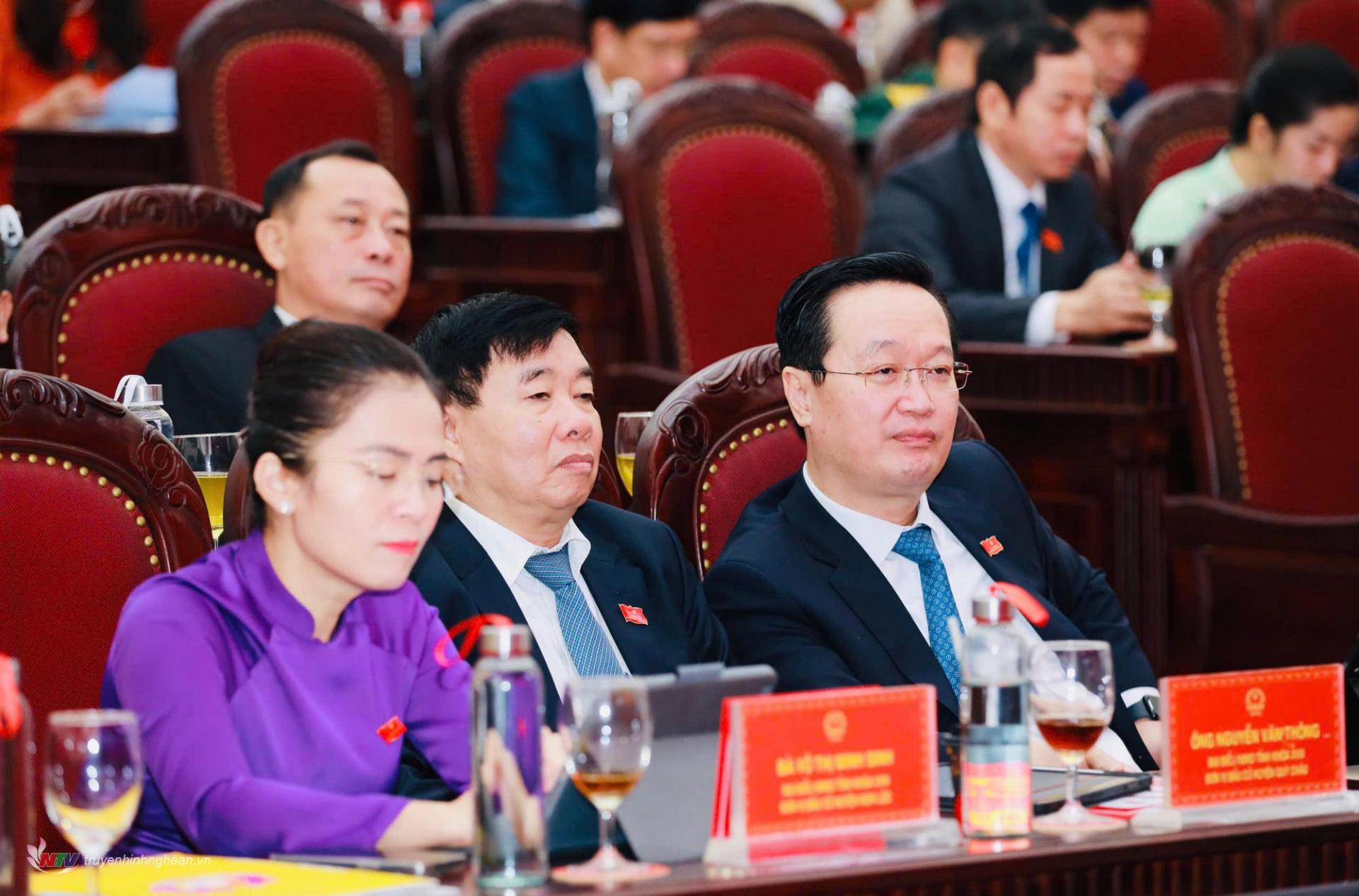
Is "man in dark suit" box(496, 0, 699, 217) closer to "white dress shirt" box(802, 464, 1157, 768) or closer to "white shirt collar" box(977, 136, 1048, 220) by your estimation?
"white shirt collar" box(977, 136, 1048, 220)

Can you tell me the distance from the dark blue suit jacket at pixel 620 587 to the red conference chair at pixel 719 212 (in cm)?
164

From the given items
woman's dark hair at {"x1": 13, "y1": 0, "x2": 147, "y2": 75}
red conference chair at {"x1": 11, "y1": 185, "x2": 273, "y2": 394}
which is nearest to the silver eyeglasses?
red conference chair at {"x1": 11, "y1": 185, "x2": 273, "y2": 394}

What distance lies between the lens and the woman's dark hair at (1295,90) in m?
4.28

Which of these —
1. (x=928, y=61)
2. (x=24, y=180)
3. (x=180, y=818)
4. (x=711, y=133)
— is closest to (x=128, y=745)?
(x=180, y=818)

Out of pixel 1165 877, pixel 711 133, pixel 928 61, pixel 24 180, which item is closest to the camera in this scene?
pixel 1165 877

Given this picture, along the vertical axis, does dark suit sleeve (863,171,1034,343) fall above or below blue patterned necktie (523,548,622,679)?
above

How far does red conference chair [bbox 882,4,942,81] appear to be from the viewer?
5820mm

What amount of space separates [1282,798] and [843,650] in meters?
0.59

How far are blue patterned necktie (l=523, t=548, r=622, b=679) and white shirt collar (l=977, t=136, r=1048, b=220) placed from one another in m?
2.08

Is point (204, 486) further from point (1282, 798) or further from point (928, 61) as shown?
point (928, 61)

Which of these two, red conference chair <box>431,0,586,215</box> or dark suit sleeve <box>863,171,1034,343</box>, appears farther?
red conference chair <box>431,0,586,215</box>

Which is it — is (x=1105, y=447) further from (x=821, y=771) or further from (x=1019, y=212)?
(x=821, y=771)

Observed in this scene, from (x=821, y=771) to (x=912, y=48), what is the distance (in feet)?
15.2

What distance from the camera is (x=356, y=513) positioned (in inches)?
64.6
